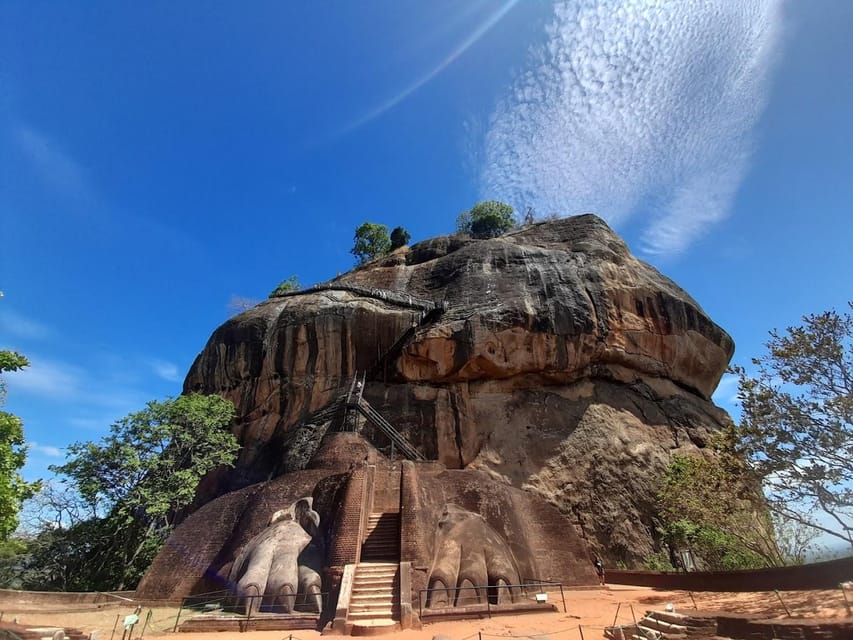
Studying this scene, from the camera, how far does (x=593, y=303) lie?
24.7 meters

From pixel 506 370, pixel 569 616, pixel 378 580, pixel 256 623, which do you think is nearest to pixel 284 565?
pixel 256 623

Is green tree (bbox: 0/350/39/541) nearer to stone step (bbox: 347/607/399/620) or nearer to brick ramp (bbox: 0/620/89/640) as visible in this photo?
brick ramp (bbox: 0/620/89/640)

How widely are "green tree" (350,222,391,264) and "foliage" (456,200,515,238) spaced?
7.00m

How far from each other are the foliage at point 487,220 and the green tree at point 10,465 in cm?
2935

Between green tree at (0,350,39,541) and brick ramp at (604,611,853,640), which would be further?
green tree at (0,350,39,541)

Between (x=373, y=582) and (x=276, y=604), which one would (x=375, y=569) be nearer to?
(x=373, y=582)

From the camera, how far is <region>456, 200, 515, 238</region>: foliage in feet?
131

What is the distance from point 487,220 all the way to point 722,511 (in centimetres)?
2948

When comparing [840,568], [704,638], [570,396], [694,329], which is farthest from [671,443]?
[704,638]

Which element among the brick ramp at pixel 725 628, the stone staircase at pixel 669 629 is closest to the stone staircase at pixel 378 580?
the stone staircase at pixel 669 629

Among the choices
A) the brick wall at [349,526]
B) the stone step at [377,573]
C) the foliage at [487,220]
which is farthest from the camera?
Result: the foliage at [487,220]

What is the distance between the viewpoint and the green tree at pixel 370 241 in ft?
152

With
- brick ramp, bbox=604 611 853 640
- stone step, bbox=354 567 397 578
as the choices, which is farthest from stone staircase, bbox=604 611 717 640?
stone step, bbox=354 567 397 578

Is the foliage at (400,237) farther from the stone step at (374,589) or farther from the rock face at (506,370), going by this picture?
the stone step at (374,589)
